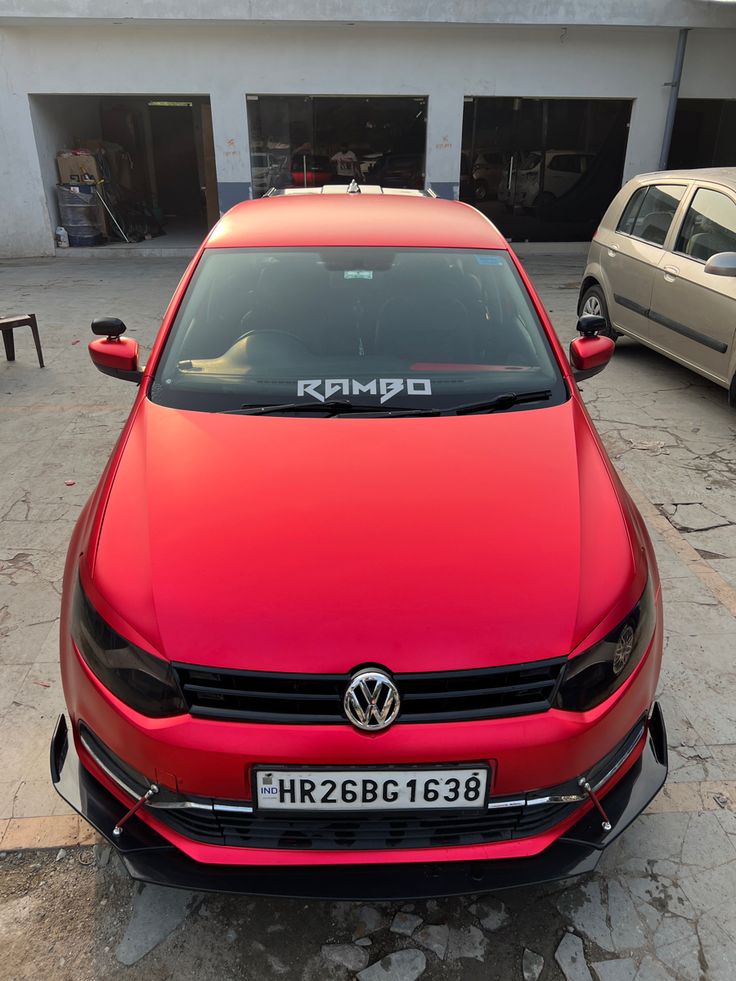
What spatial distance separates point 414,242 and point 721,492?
2561mm

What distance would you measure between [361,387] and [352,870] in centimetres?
154

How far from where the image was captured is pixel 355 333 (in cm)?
289

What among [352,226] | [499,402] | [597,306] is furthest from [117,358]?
[597,306]

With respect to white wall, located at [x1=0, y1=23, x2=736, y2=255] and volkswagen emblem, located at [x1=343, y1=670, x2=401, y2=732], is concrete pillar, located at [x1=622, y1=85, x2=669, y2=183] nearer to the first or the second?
white wall, located at [x1=0, y1=23, x2=736, y2=255]

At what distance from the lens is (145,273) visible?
11906 mm

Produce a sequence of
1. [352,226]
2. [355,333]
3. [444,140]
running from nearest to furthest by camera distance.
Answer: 1. [355,333]
2. [352,226]
3. [444,140]

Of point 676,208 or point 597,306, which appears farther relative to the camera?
point 597,306

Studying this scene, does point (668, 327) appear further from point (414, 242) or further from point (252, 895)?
point (252, 895)

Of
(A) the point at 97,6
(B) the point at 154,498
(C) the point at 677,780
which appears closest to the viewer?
(B) the point at 154,498

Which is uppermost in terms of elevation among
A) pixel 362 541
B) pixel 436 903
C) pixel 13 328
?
pixel 362 541

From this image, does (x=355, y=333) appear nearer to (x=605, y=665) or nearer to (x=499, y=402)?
(x=499, y=402)

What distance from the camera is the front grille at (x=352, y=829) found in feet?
5.72

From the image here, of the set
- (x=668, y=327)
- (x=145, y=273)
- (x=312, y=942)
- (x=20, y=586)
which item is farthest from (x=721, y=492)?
(x=145, y=273)

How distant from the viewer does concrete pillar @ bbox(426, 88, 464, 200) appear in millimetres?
12602
